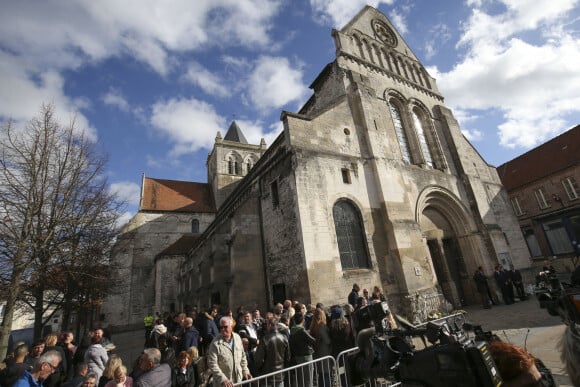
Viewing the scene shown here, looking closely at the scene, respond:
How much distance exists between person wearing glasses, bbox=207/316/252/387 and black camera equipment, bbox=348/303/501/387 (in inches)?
82.6

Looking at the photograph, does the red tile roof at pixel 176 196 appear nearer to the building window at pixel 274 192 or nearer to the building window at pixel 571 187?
the building window at pixel 274 192

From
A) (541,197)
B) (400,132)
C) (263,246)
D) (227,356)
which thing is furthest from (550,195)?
(227,356)

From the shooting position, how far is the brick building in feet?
62.0

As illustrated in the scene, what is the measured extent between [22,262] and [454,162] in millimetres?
18391

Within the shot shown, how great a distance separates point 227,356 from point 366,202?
25.5 ft

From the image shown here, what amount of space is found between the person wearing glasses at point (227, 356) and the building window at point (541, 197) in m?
29.2

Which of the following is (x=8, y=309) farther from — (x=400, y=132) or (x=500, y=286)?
(x=500, y=286)

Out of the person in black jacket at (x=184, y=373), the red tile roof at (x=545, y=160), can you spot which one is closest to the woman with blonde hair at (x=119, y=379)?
the person in black jacket at (x=184, y=373)

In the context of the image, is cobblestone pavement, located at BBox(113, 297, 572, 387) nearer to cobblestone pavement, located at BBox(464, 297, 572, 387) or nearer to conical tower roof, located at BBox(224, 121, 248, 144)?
cobblestone pavement, located at BBox(464, 297, 572, 387)

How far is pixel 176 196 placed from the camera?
2978 centimetres

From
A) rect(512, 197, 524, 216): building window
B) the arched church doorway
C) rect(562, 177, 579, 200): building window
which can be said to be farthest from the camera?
rect(512, 197, 524, 216): building window

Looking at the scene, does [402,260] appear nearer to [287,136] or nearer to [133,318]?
[287,136]

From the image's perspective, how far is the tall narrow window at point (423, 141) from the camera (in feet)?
46.0

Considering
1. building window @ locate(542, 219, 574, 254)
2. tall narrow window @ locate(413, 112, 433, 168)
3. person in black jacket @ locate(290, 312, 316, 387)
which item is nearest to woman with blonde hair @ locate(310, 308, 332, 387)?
person in black jacket @ locate(290, 312, 316, 387)
